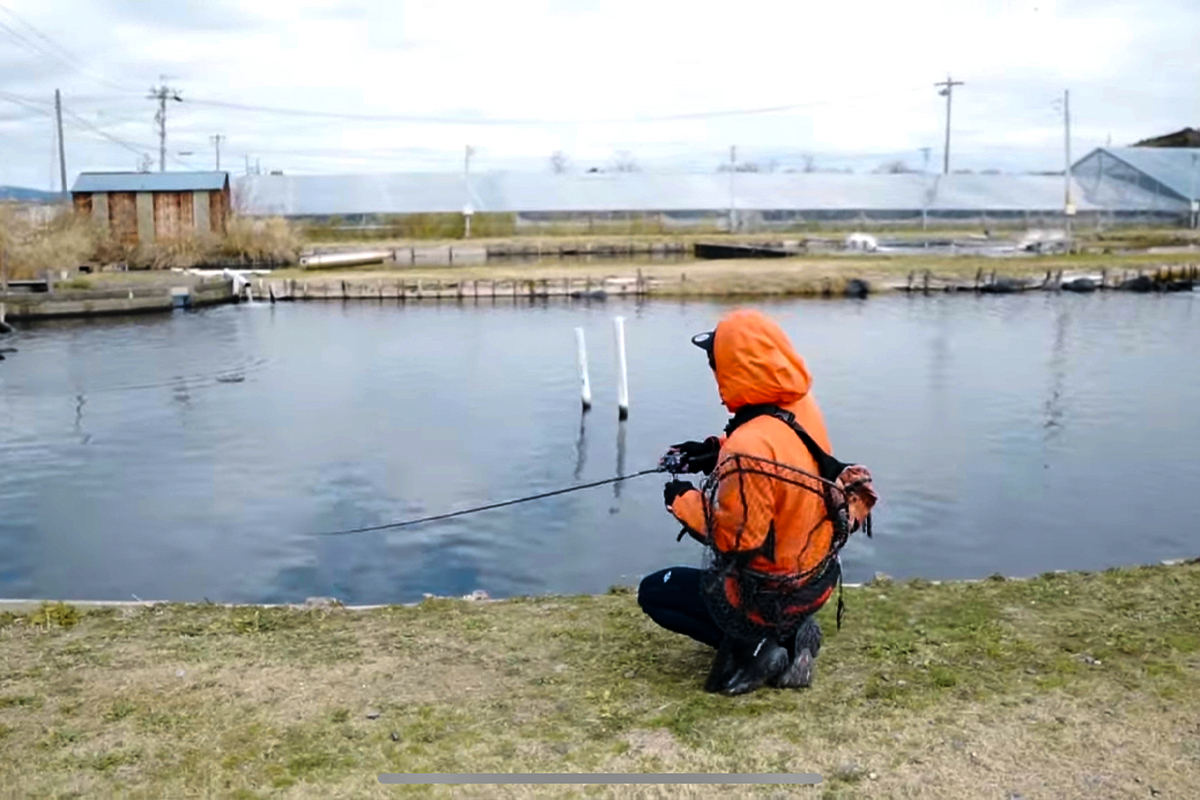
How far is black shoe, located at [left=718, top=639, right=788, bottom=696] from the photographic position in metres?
3.80

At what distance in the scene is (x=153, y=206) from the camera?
127ft

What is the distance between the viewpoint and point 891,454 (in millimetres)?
11523

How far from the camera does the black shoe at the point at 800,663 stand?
12.6 ft

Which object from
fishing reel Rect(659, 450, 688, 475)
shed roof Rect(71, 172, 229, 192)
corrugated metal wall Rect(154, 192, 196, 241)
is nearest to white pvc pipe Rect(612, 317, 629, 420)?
fishing reel Rect(659, 450, 688, 475)

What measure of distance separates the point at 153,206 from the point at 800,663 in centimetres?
3822

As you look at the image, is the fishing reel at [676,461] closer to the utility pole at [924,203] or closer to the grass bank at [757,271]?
the grass bank at [757,271]

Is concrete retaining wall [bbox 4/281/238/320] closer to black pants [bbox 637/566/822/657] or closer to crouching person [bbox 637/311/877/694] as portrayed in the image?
black pants [bbox 637/566/822/657]

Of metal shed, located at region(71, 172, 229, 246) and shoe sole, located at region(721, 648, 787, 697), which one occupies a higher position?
metal shed, located at region(71, 172, 229, 246)

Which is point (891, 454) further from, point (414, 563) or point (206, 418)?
point (206, 418)

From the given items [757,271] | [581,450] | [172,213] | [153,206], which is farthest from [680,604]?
[153,206]

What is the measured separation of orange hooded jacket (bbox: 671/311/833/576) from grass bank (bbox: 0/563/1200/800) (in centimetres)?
53

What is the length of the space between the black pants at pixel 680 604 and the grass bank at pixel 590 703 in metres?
0.18

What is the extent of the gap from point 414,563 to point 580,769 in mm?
4971

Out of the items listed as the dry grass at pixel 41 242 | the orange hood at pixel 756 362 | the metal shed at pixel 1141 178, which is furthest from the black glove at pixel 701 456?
the metal shed at pixel 1141 178
